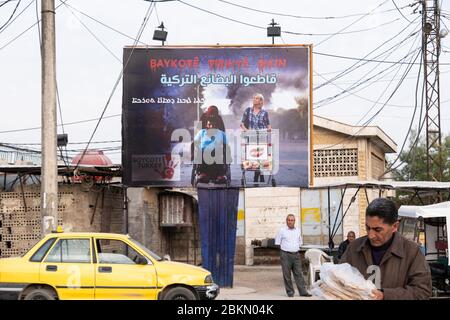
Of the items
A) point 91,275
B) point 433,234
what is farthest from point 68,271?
point 433,234

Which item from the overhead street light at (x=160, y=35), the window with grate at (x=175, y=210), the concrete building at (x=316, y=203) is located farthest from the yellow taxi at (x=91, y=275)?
the concrete building at (x=316, y=203)

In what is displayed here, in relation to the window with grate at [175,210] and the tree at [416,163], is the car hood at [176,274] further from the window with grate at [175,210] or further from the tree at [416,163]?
the tree at [416,163]

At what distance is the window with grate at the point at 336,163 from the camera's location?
2517 centimetres

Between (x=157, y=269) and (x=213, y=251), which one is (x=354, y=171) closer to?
(x=213, y=251)

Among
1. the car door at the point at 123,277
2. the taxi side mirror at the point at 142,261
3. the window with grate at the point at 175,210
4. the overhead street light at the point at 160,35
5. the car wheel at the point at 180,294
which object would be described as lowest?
the car wheel at the point at 180,294

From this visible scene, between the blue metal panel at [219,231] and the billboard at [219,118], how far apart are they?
382 mm

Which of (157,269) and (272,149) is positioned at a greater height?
(272,149)

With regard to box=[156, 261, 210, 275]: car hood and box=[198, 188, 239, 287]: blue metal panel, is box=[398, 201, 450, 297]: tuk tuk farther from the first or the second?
box=[156, 261, 210, 275]: car hood

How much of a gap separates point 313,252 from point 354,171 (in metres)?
8.92

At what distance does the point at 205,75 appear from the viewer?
56.9 ft

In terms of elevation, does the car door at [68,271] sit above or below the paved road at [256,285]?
above
